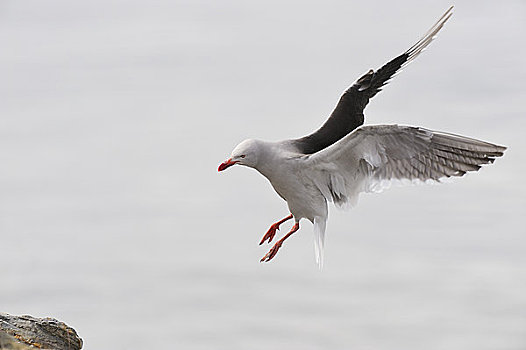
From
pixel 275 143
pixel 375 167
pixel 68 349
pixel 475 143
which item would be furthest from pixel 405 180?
pixel 68 349

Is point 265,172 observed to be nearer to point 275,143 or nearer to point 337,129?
point 275,143

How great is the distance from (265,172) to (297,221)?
Answer: 1090 mm

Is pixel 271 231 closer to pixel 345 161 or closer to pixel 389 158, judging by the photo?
pixel 345 161

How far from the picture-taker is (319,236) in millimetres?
11414

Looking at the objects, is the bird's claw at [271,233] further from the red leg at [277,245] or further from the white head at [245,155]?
the white head at [245,155]

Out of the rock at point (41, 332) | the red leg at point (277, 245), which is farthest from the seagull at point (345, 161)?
the rock at point (41, 332)

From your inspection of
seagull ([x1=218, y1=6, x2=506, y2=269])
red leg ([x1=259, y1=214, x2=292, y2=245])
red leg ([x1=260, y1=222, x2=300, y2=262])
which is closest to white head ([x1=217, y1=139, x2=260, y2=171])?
seagull ([x1=218, y1=6, x2=506, y2=269])

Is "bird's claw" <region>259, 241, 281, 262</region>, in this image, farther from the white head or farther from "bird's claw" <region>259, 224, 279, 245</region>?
the white head

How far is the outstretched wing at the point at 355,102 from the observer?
38.3 ft

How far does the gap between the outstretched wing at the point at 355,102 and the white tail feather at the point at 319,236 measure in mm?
1094

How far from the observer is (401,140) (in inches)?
417

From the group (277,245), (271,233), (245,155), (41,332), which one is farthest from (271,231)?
(41,332)

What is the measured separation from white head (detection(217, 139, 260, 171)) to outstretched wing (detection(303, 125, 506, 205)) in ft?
2.55

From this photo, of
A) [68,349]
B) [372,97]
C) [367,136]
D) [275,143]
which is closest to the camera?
[68,349]
